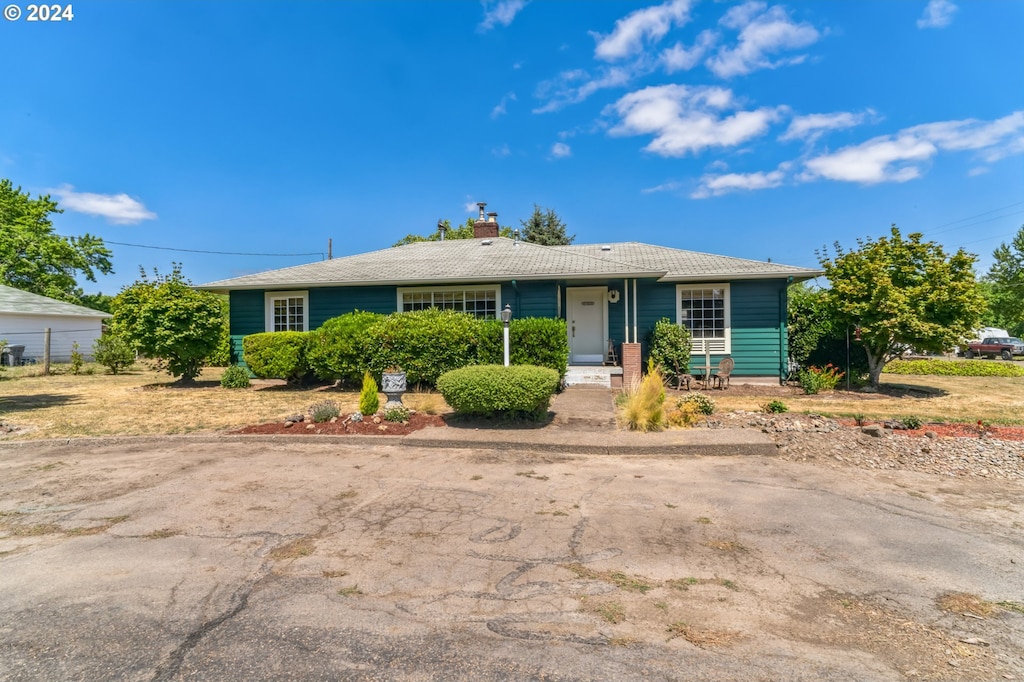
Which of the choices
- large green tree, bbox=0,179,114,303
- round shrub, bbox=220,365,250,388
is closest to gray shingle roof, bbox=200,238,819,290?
round shrub, bbox=220,365,250,388

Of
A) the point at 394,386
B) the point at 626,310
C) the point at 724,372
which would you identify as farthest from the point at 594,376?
the point at 394,386

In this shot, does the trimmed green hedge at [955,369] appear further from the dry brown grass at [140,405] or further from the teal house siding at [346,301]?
the dry brown grass at [140,405]

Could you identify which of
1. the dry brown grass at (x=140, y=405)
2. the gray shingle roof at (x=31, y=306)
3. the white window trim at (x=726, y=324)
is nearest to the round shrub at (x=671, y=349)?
the white window trim at (x=726, y=324)

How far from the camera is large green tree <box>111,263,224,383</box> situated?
13.8 meters

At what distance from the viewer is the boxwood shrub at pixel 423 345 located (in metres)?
12.1

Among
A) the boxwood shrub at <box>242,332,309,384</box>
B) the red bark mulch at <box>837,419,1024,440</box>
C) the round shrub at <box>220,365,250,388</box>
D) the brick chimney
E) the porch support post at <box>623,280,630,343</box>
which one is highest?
the brick chimney

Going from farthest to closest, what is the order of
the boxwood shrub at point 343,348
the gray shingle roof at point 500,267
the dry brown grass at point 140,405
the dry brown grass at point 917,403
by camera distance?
the gray shingle roof at point 500,267, the boxwood shrub at point 343,348, the dry brown grass at point 917,403, the dry brown grass at point 140,405

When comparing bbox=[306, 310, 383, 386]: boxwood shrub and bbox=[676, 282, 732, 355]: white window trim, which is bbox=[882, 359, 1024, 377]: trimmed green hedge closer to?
bbox=[676, 282, 732, 355]: white window trim

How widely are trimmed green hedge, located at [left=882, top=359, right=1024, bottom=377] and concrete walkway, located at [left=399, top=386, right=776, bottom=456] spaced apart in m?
16.8

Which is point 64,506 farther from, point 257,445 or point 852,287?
point 852,287

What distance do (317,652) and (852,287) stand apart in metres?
14.8

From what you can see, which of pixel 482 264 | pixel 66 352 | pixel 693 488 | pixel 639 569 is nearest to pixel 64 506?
pixel 639 569

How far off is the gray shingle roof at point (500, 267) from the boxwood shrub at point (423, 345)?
2154mm

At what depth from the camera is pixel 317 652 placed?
2582mm
